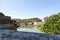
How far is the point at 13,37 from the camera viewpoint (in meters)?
2.69

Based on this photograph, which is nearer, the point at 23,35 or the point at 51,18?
the point at 23,35

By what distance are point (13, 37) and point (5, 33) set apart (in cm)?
22

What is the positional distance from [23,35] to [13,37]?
0.18m

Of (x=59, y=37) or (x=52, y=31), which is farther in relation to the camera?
(x=52, y=31)

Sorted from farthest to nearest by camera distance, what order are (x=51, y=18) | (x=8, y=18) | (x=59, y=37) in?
(x=51, y=18) → (x=8, y=18) → (x=59, y=37)

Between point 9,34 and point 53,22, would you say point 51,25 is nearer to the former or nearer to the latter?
point 53,22

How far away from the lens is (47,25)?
24891mm

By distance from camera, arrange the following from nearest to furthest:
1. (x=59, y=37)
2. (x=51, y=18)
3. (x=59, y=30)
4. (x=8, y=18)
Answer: (x=59, y=37)
(x=8, y=18)
(x=59, y=30)
(x=51, y=18)

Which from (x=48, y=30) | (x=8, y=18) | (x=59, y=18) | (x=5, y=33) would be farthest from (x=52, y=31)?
(x=5, y=33)

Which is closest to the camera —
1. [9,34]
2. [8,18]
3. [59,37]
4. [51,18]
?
[59,37]

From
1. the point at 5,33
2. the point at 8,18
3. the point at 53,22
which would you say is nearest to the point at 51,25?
the point at 53,22

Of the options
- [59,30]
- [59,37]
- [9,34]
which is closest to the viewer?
[59,37]

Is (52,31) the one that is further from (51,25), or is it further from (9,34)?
(9,34)

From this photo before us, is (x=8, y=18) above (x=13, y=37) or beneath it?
above
